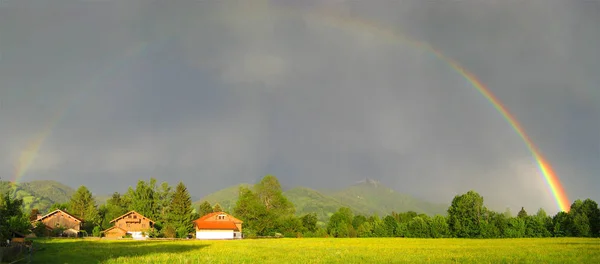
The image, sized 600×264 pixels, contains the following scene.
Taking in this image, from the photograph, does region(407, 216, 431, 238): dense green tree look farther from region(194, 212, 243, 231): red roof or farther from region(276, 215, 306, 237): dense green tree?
region(194, 212, 243, 231): red roof

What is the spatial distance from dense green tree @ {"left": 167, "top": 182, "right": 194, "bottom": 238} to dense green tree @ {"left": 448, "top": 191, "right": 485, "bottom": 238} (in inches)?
2961

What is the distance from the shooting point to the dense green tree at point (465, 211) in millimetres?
110688

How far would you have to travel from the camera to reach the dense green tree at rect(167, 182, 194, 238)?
117750mm

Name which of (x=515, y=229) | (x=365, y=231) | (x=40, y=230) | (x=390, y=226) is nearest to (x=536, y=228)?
(x=515, y=229)

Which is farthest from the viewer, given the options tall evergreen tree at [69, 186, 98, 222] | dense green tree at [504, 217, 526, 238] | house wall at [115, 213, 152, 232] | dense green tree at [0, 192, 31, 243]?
tall evergreen tree at [69, 186, 98, 222]

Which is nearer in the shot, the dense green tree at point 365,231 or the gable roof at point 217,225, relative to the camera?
the gable roof at point 217,225

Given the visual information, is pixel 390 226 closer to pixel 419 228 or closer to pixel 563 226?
pixel 419 228

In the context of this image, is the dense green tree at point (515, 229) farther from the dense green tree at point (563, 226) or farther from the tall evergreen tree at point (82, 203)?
the tall evergreen tree at point (82, 203)

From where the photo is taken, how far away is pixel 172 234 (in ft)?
374

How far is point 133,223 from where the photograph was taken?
11756cm

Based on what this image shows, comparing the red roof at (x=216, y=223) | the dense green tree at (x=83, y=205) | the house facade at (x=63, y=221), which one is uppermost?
the dense green tree at (x=83, y=205)

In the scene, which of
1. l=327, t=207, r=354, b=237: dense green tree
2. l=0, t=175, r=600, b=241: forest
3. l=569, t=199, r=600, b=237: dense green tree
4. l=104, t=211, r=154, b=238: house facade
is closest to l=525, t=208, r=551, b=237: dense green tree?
l=0, t=175, r=600, b=241: forest

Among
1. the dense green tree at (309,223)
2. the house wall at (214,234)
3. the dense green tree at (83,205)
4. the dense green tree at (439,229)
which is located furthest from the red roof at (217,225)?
the dense green tree at (439,229)

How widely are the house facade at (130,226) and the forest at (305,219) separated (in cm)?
383
